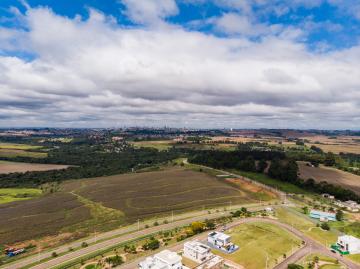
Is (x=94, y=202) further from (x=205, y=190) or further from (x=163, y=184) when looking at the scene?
(x=205, y=190)

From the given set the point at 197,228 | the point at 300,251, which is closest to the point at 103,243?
the point at 197,228

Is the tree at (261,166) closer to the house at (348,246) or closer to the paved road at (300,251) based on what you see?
the paved road at (300,251)

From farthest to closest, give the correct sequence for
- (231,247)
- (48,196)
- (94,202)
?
(48,196) < (94,202) < (231,247)

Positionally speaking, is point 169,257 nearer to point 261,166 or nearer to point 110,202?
point 110,202

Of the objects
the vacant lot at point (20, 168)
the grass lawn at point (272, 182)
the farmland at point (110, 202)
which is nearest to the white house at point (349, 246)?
the farmland at point (110, 202)

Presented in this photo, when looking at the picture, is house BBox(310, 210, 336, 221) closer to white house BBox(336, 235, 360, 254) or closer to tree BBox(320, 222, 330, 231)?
tree BBox(320, 222, 330, 231)

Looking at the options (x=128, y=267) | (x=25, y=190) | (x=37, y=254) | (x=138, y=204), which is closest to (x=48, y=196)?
(x=25, y=190)
